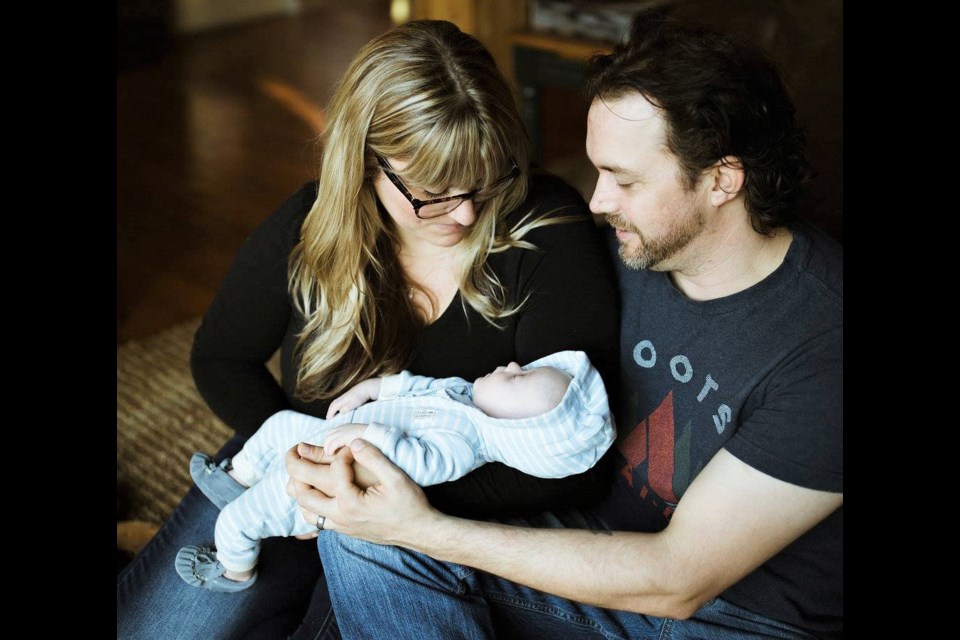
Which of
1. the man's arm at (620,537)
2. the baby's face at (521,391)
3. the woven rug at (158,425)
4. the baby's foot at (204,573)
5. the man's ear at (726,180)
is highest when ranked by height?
the man's ear at (726,180)

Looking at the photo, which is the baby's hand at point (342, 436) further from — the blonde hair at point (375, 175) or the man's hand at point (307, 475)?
the blonde hair at point (375, 175)

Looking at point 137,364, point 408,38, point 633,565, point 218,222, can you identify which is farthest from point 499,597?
point 218,222

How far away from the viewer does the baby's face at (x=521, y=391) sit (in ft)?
4.76

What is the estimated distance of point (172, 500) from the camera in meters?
2.53

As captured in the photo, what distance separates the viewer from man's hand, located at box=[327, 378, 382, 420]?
165 cm

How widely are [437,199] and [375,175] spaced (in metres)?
0.15

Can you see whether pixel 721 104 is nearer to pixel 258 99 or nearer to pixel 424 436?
pixel 424 436

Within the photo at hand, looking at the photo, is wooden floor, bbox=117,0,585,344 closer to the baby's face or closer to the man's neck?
the baby's face

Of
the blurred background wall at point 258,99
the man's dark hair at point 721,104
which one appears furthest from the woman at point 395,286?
the blurred background wall at point 258,99

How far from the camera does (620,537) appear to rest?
144cm

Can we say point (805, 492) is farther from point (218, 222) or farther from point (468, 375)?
point (218, 222)

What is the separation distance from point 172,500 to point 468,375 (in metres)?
1.22

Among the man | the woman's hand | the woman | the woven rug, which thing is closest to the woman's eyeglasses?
the woman

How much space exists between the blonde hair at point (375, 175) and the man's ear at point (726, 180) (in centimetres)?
34
